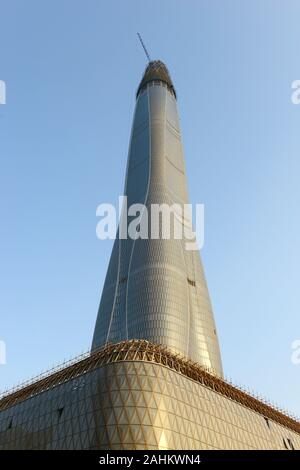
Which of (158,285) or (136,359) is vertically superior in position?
(158,285)

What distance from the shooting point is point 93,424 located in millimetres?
75312

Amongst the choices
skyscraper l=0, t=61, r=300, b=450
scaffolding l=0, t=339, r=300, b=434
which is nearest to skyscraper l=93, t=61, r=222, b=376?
skyscraper l=0, t=61, r=300, b=450

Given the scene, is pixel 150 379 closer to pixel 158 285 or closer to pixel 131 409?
pixel 131 409

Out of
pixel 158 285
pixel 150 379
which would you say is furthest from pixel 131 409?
pixel 158 285

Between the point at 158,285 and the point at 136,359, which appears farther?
the point at 158,285

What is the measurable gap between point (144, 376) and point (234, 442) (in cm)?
2411

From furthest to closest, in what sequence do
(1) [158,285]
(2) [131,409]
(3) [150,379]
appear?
(1) [158,285], (3) [150,379], (2) [131,409]

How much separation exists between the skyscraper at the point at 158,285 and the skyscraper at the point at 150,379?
1.02ft

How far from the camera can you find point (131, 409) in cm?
7462

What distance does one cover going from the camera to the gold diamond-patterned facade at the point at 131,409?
74125 mm

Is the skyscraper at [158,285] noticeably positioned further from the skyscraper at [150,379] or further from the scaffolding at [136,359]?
the scaffolding at [136,359]

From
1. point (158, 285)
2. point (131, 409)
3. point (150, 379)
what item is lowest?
point (131, 409)

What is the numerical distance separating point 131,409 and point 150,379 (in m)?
5.97

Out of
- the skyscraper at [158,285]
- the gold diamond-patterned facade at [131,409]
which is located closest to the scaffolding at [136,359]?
the gold diamond-patterned facade at [131,409]
